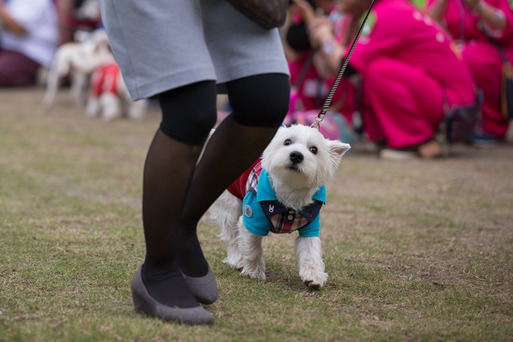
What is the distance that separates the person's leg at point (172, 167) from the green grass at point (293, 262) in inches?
7.0

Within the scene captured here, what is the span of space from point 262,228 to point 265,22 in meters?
0.84

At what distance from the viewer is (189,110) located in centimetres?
179

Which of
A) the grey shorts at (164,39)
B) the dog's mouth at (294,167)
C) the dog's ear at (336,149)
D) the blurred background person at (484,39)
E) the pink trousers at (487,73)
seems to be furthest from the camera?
the pink trousers at (487,73)

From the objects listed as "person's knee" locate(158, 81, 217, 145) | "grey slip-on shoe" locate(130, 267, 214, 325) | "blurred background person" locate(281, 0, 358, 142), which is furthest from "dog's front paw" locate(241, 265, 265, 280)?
"blurred background person" locate(281, 0, 358, 142)

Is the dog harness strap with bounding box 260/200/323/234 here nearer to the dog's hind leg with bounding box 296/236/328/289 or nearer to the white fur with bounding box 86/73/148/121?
the dog's hind leg with bounding box 296/236/328/289

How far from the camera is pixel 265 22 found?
1880 millimetres

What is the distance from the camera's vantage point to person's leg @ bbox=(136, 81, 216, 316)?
1798 mm

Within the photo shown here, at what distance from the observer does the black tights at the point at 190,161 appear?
5.94 ft

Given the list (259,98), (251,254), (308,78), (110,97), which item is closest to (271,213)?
(251,254)

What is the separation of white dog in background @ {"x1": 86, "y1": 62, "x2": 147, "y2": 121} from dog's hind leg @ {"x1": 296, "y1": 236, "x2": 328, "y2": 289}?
217 inches

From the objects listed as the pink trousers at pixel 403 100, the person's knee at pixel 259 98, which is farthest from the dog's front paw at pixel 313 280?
the pink trousers at pixel 403 100

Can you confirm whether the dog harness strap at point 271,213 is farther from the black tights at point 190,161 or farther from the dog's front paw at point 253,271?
the black tights at point 190,161

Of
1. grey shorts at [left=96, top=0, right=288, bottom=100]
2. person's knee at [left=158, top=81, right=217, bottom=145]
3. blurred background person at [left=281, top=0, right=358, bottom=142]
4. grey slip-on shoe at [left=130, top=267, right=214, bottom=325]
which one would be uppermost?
grey shorts at [left=96, top=0, right=288, bottom=100]

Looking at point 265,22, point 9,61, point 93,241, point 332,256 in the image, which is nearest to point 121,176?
point 93,241
